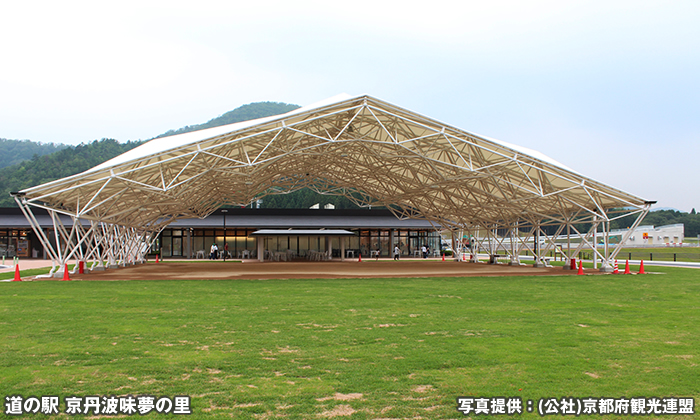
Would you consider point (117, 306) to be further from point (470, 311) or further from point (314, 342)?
point (470, 311)

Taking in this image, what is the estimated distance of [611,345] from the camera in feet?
26.9

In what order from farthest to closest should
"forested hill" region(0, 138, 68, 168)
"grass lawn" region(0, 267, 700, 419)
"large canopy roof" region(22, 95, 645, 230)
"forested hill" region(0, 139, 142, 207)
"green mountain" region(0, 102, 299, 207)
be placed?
"forested hill" region(0, 138, 68, 168), "green mountain" region(0, 102, 299, 207), "forested hill" region(0, 139, 142, 207), "large canopy roof" region(22, 95, 645, 230), "grass lawn" region(0, 267, 700, 419)

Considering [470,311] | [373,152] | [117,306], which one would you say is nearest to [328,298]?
[470,311]

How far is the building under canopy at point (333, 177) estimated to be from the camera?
A: 77.3 feet

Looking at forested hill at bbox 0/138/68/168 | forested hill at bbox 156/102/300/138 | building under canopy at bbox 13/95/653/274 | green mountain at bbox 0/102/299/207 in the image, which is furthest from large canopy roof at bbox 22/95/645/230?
forested hill at bbox 0/138/68/168

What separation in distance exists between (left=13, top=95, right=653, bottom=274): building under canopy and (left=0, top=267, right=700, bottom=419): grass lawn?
1127cm

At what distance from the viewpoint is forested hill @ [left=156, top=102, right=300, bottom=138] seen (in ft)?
476

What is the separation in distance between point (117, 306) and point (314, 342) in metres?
7.69

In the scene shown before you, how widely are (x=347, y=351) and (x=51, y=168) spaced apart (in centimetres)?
9155

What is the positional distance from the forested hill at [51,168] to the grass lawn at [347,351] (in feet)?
254

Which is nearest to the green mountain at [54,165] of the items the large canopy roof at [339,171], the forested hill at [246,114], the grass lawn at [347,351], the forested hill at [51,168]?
the forested hill at [51,168]

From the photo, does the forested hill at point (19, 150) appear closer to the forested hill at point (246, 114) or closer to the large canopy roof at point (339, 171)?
the forested hill at point (246, 114)

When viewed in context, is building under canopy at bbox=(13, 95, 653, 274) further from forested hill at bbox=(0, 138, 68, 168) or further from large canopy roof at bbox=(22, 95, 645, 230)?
forested hill at bbox=(0, 138, 68, 168)

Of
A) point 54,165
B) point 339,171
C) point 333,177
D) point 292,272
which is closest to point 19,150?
point 54,165
